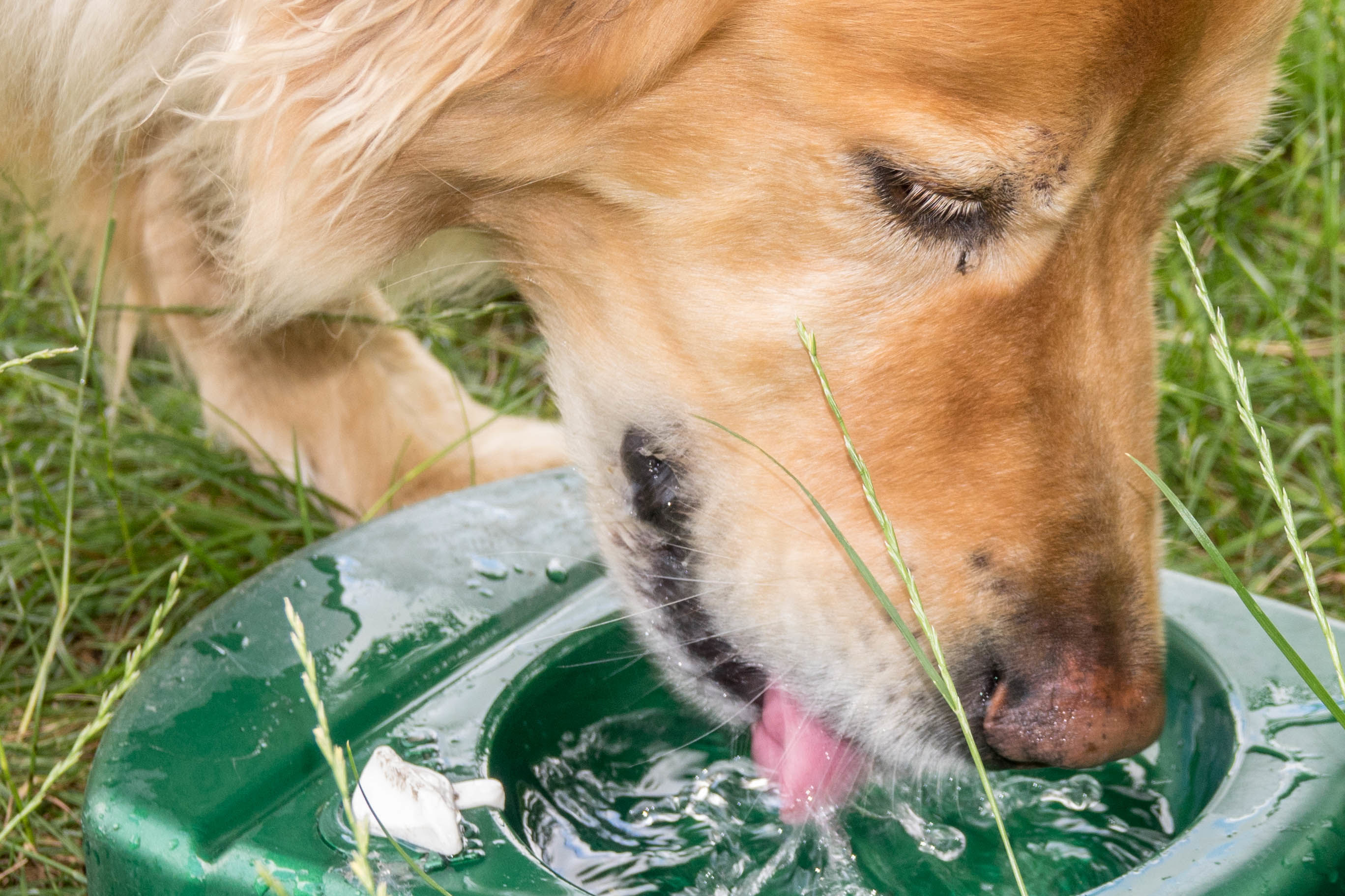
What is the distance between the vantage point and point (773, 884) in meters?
1.62

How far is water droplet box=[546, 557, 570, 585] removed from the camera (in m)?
1.95

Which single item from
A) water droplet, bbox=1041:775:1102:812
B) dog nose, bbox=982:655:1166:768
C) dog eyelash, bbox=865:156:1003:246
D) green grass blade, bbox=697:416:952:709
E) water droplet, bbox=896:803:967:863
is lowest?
water droplet, bbox=896:803:967:863

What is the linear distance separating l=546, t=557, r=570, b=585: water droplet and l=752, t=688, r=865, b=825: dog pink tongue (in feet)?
1.25

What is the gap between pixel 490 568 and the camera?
194cm

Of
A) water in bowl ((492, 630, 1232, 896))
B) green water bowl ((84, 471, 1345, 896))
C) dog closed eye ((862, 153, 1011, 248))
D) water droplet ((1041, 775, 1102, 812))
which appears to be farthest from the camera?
water droplet ((1041, 775, 1102, 812))

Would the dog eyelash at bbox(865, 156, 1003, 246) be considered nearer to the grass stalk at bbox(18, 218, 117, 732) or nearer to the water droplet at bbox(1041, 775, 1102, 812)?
the water droplet at bbox(1041, 775, 1102, 812)

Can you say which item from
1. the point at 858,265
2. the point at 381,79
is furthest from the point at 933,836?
the point at 381,79

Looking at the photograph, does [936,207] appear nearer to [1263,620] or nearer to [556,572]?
[1263,620]

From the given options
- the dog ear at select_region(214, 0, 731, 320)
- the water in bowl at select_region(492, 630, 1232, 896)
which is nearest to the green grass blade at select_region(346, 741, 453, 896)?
the water in bowl at select_region(492, 630, 1232, 896)

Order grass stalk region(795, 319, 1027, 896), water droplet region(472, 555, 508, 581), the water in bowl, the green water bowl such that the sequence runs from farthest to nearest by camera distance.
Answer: water droplet region(472, 555, 508, 581) < the water in bowl < the green water bowl < grass stalk region(795, 319, 1027, 896)

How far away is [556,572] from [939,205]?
0.81 meters

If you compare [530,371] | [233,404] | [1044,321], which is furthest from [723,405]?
[530,371]

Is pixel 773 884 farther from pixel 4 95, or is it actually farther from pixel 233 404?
pixel 4 95

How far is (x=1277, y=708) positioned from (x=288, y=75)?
4.67 feet
